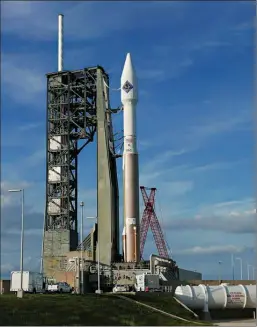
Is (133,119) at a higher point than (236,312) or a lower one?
higher

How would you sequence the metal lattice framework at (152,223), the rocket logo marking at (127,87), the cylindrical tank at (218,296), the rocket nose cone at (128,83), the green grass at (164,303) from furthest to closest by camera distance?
the metal lattice framework at (152,223) → the rocket logo marking at (127,87) → the rocket nose cone at (128,83) → the cylindrical tank at (218,296) → the green grass at (164,303)

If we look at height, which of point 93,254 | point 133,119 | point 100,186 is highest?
point 133,119

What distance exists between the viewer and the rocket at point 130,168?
3826 inches

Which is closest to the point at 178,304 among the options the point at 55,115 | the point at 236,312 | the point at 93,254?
the point at 236,312

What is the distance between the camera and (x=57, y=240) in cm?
10481

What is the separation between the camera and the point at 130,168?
98.9m

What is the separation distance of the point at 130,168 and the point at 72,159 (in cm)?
1566

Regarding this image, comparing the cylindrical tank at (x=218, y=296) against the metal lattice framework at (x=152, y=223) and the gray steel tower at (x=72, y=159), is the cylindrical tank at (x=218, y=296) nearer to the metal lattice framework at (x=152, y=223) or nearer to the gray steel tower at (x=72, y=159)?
the gray steel tower at (x=72, y=159)

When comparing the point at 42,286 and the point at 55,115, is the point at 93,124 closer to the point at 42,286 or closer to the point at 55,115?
the point at 55,115

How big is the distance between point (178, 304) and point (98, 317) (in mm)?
19209

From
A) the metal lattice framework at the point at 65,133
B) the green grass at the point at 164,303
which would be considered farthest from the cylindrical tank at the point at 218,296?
the metal lattice framework at the point at 65,133

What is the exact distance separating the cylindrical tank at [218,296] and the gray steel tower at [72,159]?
2670cm

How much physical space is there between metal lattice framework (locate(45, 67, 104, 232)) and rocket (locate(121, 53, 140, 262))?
1034 centimetres

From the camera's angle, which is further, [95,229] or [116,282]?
[95,229]
